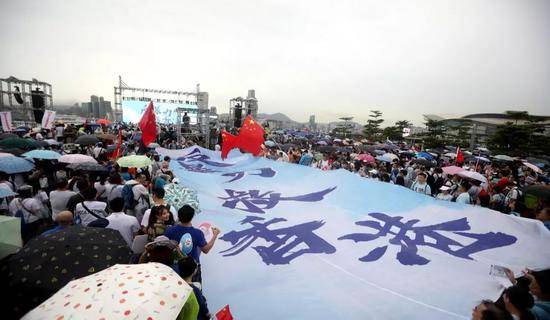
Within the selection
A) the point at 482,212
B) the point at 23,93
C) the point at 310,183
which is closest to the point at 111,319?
the point at 482,212

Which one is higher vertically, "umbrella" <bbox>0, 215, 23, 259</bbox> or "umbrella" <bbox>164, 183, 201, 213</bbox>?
"umbrella" <bbox>0, 215, 23, 259</bbox>

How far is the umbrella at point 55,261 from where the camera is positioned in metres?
1.95

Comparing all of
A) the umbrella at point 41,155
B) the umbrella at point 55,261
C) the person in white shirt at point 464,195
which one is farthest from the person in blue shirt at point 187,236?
the umbrella at point 41,155

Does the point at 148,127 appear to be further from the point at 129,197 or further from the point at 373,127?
the point at 373,127

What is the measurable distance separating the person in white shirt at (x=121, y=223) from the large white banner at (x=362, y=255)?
3.85ft

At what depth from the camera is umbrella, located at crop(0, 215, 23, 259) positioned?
2.29m

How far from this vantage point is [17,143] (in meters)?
9.60

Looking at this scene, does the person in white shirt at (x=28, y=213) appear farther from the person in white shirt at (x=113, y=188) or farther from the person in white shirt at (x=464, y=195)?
the person in white shirt at (x=464, y=195)

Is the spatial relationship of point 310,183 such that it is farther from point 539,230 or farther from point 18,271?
point 18,271

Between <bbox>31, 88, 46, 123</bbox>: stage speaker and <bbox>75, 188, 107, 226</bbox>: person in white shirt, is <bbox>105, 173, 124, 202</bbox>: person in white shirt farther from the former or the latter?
<bbox>31, 88, 46, 123</bbox>: stage speaker

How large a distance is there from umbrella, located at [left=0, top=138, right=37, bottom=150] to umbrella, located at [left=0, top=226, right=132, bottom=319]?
10.0m

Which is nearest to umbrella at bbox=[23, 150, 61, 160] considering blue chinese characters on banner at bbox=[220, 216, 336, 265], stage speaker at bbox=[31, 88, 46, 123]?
blue chinese characters on banner at bbox=[220, 216, 336, 265]

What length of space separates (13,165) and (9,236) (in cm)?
443

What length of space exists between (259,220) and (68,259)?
4.01 m
